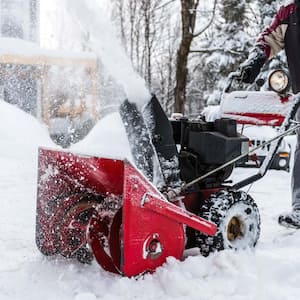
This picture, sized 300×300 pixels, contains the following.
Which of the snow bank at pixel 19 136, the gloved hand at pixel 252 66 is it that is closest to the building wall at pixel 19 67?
the snow bank at pixel 19 136

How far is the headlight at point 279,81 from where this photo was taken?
3602 mm

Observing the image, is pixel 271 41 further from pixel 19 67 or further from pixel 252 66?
pixel 19 67

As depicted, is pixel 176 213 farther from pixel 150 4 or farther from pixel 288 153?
pixel 150 4

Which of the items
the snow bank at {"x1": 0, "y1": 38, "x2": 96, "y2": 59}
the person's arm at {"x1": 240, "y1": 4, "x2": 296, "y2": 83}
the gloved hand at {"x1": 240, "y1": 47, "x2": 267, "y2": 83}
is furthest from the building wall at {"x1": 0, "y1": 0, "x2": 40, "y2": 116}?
the gloved hand at {"x1": 240, "y1": 47, "x2": 267, "y2": 83}

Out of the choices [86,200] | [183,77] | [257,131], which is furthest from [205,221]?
[183,77]

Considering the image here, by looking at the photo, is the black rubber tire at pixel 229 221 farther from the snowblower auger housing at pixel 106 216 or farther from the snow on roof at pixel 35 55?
the snow on roof at pixel 35 55

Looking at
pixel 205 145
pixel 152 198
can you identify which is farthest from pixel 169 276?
pixel 205 145

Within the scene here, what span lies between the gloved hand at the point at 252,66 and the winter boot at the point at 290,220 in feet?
3.20

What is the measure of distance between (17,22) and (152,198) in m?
15.4

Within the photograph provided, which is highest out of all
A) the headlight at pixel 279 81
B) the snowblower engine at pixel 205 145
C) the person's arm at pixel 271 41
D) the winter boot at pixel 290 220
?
the person's arm at pixel 271 41

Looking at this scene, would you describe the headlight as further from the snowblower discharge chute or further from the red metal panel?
the red metal panel

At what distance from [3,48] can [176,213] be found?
12.4 meters

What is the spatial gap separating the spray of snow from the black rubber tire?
72 centimetres

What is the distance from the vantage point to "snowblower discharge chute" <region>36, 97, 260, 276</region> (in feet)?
8.59
